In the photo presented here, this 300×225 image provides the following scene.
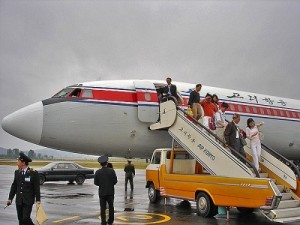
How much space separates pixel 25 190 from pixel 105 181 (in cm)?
218

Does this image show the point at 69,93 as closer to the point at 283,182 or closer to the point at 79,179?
the point at 283,182

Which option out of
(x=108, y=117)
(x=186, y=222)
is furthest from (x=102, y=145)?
(x=186, y=222)

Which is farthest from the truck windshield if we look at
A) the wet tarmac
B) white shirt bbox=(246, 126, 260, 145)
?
white shirt bbox=(246, 126, 260, 145)

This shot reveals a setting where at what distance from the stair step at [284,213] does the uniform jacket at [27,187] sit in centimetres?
547

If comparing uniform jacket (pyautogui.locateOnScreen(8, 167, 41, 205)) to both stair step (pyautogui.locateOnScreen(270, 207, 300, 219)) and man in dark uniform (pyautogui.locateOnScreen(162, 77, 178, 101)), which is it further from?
man in dark uniform (pyautogui.locateOnScreen(162, 77, 178, 101))

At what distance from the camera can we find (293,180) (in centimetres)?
1059

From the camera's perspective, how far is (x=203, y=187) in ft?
35.1

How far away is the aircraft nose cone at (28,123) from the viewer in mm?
13500

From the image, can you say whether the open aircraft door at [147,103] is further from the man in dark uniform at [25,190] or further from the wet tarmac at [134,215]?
the man in dark uniform at [25,190]

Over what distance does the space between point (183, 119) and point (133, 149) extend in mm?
3401

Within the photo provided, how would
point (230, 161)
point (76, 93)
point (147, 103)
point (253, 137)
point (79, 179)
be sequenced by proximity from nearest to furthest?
1. point (230, 161)
2. point (253, 137)
3. point (147, 103)
4. point (76, 93)
5. point (79, 179)

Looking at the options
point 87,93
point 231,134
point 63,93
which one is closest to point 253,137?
point 231,134

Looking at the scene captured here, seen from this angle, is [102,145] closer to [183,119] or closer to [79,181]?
[183,119]

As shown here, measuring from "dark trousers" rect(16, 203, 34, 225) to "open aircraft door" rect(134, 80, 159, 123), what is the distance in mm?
7589
